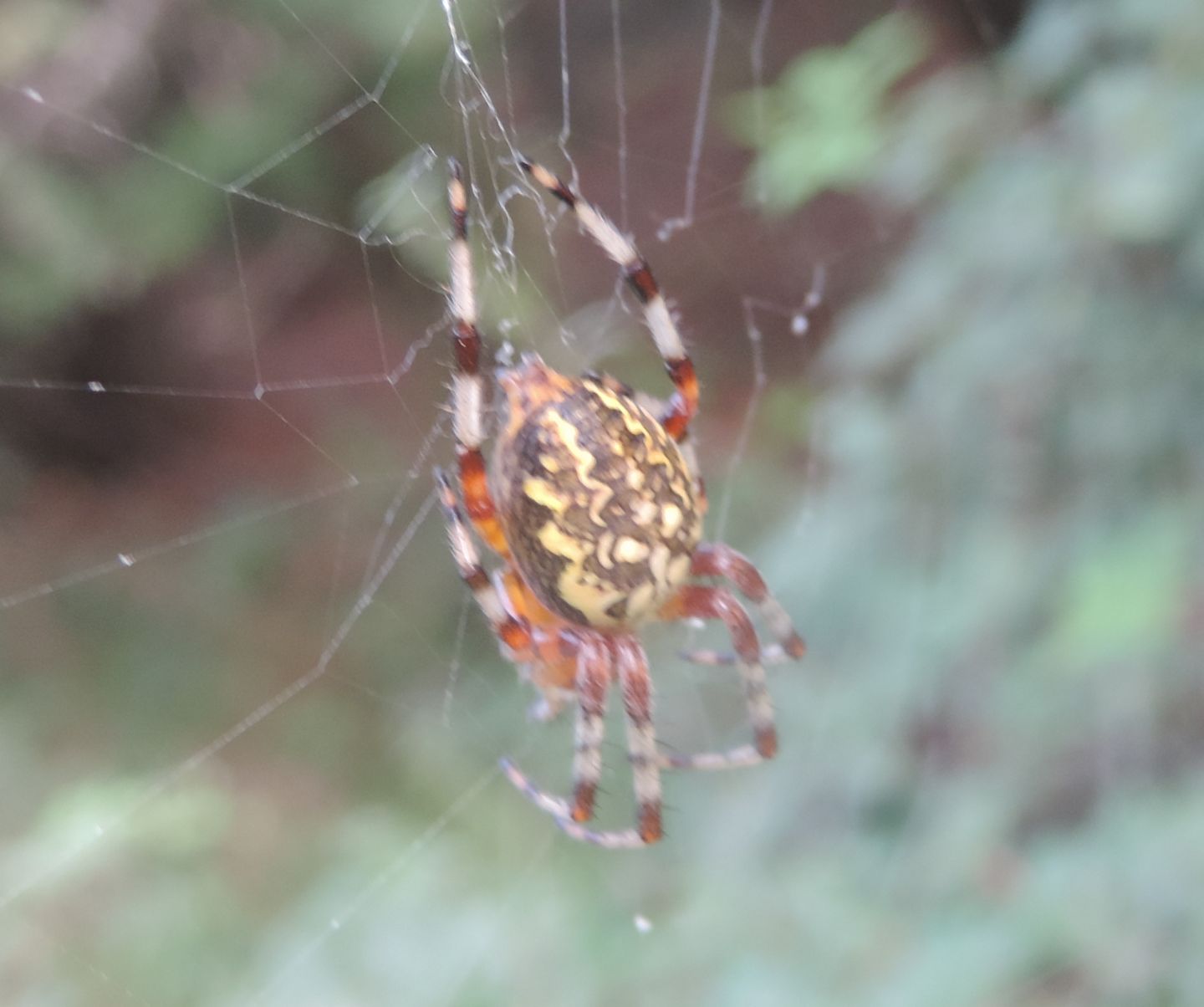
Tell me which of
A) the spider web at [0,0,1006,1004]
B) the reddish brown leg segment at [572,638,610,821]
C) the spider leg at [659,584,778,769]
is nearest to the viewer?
the reddish brown leg segment at [572,638,610,821]

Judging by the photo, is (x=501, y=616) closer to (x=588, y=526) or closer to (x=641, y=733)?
(x=588, y=526)

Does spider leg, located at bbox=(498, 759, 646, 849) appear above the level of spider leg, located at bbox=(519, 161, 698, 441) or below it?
below

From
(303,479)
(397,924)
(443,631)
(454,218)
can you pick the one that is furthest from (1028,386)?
(303,479)

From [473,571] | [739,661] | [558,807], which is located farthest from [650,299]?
[558,807]

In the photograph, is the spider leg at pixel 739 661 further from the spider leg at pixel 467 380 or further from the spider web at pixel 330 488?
the spider leg at pixel 467 380

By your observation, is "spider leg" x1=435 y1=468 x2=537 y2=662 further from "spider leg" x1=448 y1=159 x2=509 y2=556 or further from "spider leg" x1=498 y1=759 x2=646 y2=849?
"spider leg" x1=498 y1=759 x2=646 y2=849

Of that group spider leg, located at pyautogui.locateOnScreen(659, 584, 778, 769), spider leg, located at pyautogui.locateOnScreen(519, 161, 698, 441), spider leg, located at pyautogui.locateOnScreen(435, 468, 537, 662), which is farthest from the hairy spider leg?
spider leg, located at pyautogui.locateOnScreen(519, 161, 698, 441)

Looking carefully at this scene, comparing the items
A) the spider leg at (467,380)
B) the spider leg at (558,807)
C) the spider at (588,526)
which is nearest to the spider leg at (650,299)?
the spider at (588,526)
